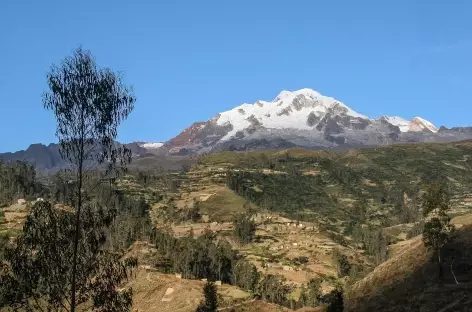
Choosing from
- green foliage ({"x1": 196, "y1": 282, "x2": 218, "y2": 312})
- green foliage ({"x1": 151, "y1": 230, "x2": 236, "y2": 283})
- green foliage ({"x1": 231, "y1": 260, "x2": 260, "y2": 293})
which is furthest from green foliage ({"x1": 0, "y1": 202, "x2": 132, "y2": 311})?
green foliage ({"x1": 151, "y1": 230, "x2": 236, "y2": 283})

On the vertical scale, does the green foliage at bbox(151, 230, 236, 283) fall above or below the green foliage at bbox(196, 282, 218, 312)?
below

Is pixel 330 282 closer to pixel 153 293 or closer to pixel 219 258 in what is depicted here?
pixel 219 258

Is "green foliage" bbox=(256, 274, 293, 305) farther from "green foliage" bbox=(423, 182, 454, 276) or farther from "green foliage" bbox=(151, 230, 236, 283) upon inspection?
"green foliage" bbox=(423, 182, 454, 276)

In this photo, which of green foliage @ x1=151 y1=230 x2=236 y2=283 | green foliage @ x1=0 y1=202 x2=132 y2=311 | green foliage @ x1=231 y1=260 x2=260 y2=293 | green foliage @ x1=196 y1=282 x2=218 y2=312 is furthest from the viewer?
green foliage @ x1=151 y1=230 x2=236 y2=283

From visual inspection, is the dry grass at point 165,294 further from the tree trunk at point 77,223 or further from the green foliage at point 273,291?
the tree trunk at point 77,223

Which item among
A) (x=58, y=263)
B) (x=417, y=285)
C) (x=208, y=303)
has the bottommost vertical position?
(x=417, y=285)

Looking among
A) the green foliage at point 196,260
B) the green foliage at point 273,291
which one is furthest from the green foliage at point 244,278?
the green foliage at point 196,260

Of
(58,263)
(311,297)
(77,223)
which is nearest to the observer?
(77,223)

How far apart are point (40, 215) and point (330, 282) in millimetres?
158083

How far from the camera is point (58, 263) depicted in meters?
37.8

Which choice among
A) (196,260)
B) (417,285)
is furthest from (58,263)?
(196,260)

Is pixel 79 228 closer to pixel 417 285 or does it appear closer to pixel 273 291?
pixel 417 285

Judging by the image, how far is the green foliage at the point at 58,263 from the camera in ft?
121

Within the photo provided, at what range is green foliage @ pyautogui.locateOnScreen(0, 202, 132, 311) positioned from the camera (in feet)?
121
